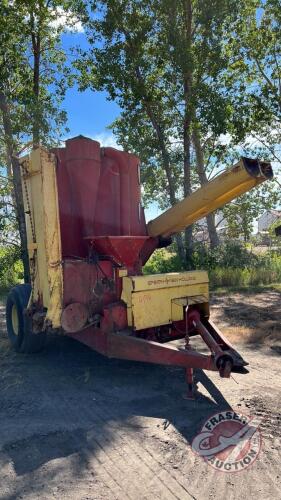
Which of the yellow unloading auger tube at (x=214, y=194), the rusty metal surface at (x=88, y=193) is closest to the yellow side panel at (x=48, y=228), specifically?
the rusty metal surface at (x=88, y=193)

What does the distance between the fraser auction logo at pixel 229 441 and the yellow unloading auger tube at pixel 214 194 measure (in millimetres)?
2271

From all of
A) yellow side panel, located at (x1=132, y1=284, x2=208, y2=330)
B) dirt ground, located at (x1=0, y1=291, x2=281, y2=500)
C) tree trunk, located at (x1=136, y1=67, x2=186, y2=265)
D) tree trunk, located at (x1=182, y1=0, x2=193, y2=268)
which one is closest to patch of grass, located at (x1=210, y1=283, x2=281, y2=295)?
tree trunk, located at (x1=182, y1=0, x2=193, y2=268)

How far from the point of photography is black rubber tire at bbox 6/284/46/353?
5.85 meters

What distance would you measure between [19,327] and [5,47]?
8629 mm

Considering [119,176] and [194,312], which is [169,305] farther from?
[119,176]

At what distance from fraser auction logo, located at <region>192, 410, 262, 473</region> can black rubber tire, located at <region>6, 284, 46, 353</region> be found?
9.38 ft

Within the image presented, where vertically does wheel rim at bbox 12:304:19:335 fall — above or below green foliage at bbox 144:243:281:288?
below

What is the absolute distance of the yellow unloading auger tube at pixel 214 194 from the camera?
445cm

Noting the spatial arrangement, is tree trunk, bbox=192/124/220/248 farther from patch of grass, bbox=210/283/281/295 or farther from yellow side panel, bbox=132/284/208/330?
yellow side panel, bbox=132/284/208/330

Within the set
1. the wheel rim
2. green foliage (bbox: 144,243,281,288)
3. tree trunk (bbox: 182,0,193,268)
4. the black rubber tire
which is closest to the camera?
the black rubber tire

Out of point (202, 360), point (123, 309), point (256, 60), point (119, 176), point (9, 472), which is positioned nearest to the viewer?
point (9, 472)

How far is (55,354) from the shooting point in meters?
6.04

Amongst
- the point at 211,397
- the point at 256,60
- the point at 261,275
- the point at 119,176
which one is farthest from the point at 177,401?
the point at 256,60

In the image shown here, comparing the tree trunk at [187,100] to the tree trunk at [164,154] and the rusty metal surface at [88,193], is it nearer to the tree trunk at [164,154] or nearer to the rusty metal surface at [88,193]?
the tree trunk at [164,154]
